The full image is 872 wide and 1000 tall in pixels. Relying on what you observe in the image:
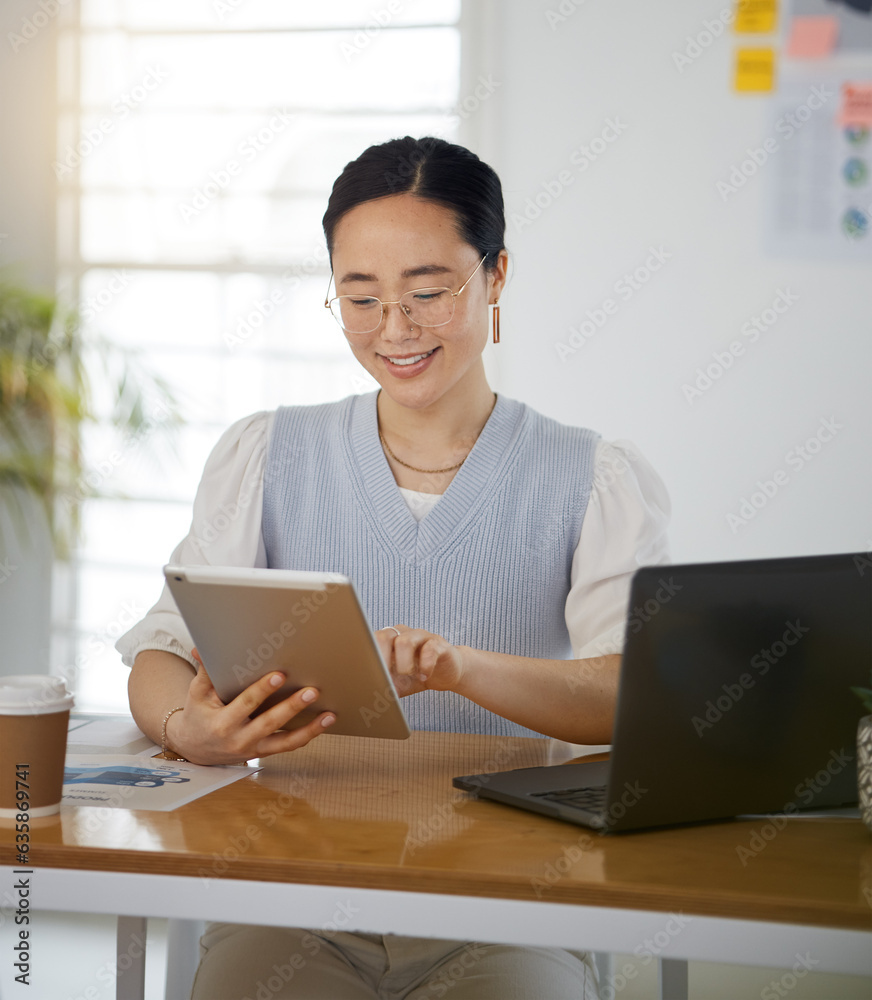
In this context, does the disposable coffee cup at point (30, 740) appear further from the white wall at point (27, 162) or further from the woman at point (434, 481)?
the white wall at point (27, 162)

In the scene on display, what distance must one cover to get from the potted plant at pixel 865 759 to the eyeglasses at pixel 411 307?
0.86 meters

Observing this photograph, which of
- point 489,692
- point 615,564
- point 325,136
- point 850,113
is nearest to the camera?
point 489,692

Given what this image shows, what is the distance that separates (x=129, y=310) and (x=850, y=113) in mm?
2055

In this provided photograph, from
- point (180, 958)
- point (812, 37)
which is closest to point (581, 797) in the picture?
point (180, 958)

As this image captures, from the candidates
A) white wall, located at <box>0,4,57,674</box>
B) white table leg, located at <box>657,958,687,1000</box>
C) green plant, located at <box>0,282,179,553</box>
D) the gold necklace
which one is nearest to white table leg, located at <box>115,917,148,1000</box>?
white table leg, located at <box>657,958,687,1000</box>

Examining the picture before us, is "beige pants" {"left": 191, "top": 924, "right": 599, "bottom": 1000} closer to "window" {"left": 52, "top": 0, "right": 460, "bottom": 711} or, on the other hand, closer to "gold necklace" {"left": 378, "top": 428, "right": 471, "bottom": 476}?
"gold necklace" {"left": 378, "top": 428, "right": 471, "bottom": 476}

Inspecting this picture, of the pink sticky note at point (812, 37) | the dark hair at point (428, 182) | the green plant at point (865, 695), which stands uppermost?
the pink sticky note at point (812, 37)

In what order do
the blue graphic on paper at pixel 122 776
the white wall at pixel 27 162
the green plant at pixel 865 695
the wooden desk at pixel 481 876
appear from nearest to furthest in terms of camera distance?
the wooden desk at pixel 481 876, the green plant at pixel 865 695, the blue graphic on paper at pixel 122 776, the white wall at pixel 27 162

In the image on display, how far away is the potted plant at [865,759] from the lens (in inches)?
37.2

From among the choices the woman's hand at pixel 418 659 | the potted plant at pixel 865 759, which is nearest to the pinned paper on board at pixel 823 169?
the woman's hand at pixel 418 659

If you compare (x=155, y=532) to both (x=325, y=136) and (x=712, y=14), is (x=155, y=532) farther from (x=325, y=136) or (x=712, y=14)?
(x=712, y=14)

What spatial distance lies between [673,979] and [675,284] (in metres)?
2.01

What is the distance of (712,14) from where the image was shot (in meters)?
2.82

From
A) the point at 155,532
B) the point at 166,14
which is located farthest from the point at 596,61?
the point at 155,532
